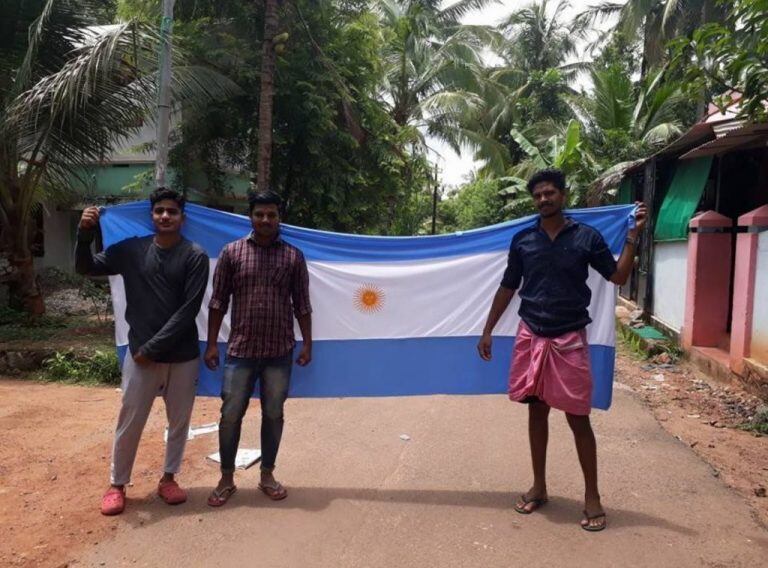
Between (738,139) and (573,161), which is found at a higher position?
(573,161)

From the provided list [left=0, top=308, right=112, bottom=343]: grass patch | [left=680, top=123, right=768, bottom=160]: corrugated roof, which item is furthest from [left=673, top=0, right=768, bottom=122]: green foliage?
[left=0, top=308, right=112, bottom=343]: grass patch

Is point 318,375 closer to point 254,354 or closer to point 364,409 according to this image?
point 254,354

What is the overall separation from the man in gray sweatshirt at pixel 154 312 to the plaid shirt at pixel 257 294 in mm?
146

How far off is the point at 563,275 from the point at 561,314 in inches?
8.6

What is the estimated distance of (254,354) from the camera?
141 inches

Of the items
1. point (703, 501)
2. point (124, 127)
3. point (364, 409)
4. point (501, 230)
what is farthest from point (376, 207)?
point (703, 501)

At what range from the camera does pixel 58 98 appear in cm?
708

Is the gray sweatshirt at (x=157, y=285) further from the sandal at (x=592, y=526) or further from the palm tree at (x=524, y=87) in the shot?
the palm tree at (x=524, y=87)

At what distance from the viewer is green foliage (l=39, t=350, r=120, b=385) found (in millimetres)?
7105

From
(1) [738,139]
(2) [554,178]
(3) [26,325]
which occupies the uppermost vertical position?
(1) [738,139]

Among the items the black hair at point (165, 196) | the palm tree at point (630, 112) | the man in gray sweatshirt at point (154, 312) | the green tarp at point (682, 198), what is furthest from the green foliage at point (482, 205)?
the man in gray sweatshirt at point (154, 312)

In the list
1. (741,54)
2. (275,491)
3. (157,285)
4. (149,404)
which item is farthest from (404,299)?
(741,54)

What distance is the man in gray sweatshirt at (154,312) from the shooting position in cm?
352

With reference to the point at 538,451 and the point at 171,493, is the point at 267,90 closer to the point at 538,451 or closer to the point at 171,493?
the point at 171,493
